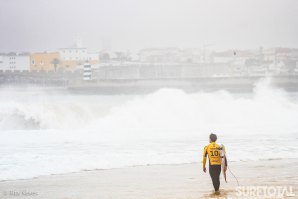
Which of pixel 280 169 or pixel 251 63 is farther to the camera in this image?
pixel 251 63

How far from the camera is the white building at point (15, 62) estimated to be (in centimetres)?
5881

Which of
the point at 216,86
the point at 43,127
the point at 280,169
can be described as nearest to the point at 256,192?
the point at 280,169

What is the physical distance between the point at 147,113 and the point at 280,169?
9.40 m

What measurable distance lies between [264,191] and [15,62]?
191 feet

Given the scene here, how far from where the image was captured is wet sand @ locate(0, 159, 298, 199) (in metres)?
4.44

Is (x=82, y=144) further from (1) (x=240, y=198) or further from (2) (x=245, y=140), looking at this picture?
(1) (x=240, y=198)

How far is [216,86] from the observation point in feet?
148

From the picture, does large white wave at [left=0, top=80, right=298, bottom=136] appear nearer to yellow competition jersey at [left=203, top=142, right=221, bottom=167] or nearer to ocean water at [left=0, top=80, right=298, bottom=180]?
ocean water at [left=0, top=80, right=298, bottom=180]

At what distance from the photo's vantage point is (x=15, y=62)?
5994 cm

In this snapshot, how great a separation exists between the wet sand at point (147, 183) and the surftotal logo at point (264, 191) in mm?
56

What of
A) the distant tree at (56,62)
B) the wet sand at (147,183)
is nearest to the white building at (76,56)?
the distant tree at (56,62)

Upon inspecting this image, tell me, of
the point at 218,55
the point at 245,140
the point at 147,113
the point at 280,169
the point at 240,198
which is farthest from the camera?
the point at 218,55

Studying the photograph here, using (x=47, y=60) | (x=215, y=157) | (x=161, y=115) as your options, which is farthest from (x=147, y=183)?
(x=47, y=60)

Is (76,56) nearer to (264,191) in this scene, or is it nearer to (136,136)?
(136,136)
